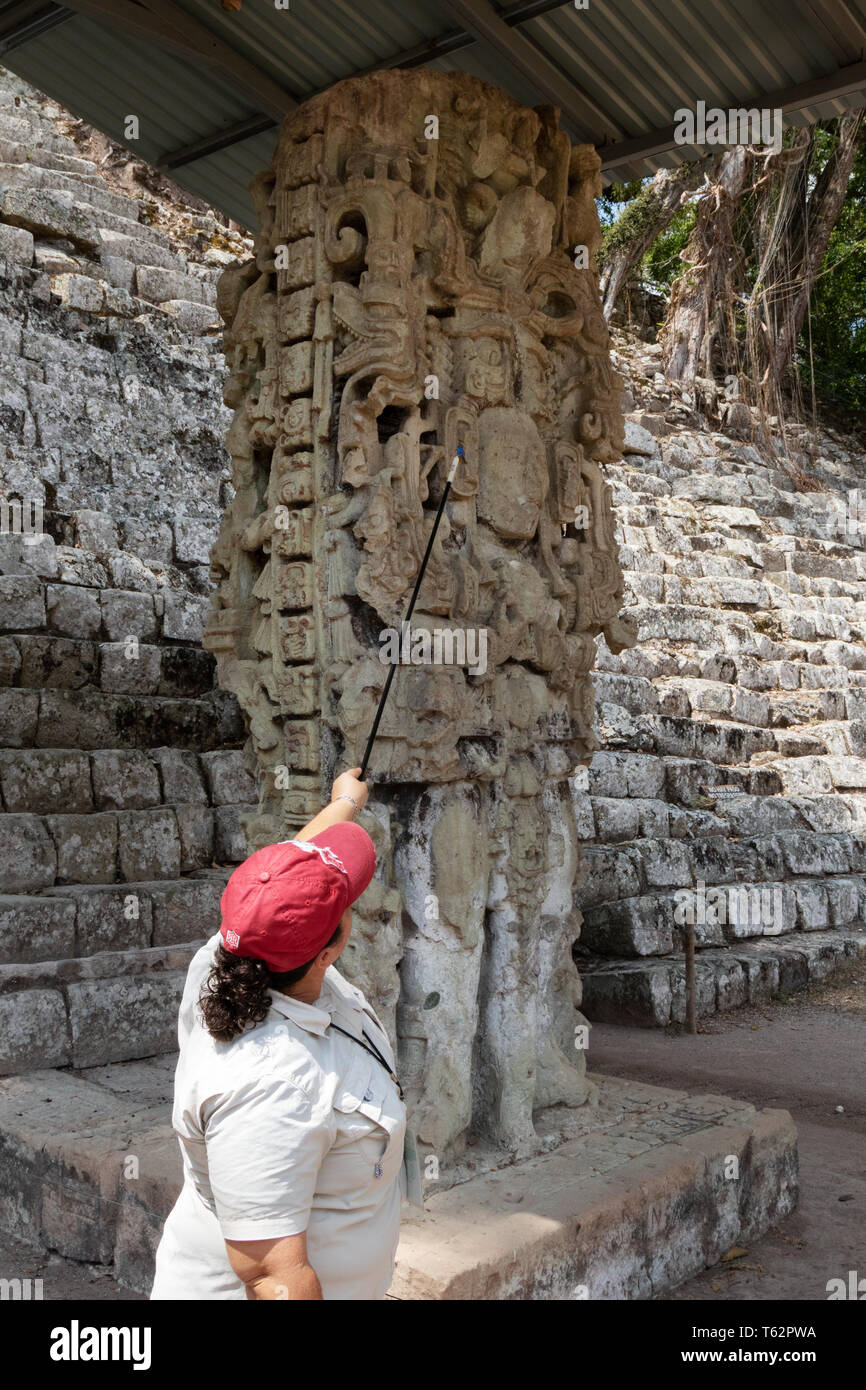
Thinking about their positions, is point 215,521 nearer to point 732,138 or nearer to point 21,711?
point 21,711

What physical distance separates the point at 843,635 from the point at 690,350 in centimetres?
817

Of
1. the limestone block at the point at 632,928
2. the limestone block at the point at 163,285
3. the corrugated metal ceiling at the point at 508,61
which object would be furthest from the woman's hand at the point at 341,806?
the limestone block at the point at 163,285

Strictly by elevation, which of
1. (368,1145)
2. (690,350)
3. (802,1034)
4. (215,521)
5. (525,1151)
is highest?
(690,350)

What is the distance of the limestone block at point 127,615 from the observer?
27.1 ft

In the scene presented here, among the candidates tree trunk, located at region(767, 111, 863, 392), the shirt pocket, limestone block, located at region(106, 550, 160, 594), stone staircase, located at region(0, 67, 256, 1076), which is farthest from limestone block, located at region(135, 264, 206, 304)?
tree trunk, located at region(767, 111, 863, 392)

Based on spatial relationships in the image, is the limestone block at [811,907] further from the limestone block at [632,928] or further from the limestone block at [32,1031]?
the limestone block at [32,1031]

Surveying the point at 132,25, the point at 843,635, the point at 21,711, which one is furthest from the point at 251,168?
the point at 843,635

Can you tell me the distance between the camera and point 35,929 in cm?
586

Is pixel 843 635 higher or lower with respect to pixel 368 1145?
higher

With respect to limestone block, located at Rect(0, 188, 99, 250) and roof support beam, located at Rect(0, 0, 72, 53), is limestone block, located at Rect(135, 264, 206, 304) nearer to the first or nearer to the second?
limestone block, located at Rect(0, 188, 99, 250)

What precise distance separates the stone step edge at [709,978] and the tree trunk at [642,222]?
15.7 meters

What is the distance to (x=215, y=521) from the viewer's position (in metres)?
10.3

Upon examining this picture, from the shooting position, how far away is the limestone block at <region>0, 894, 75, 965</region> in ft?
19.0

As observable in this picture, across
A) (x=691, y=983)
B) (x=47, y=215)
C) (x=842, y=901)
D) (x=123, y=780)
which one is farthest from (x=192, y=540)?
(x=842, y=901)
